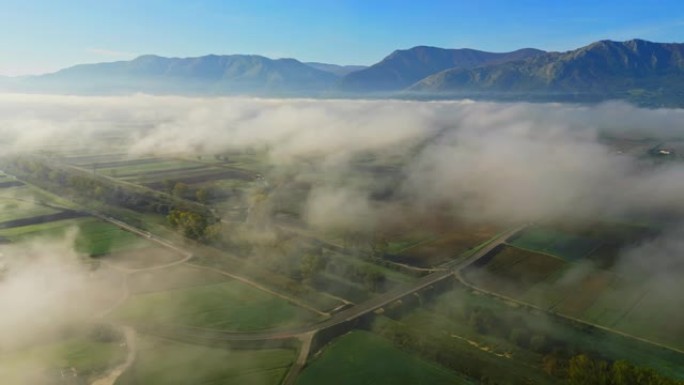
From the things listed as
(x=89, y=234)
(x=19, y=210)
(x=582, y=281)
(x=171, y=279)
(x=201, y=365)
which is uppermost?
(x=19, y=210)

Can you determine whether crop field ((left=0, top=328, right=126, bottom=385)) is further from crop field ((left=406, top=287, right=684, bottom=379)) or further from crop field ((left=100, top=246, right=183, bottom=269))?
crop field ((left=406, top=287, right=684, bottom=379))

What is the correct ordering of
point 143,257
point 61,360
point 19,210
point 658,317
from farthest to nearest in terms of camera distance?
point 19,210, point 143,257, point 658,317, point 61,360

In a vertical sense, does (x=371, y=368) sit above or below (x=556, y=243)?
below

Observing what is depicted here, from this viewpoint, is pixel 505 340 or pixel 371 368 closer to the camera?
Result: pixel 371 368

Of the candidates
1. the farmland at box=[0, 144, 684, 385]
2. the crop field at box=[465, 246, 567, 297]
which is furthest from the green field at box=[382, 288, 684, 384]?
the crop field at box=[465, 246, 567, 297]

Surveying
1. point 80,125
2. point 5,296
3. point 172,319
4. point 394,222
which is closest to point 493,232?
point 394,222

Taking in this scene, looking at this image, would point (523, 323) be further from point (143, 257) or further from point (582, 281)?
point (143, 257)

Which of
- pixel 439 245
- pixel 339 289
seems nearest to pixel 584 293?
pixel 439 245

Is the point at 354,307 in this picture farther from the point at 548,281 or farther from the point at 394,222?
the point at 394,222
